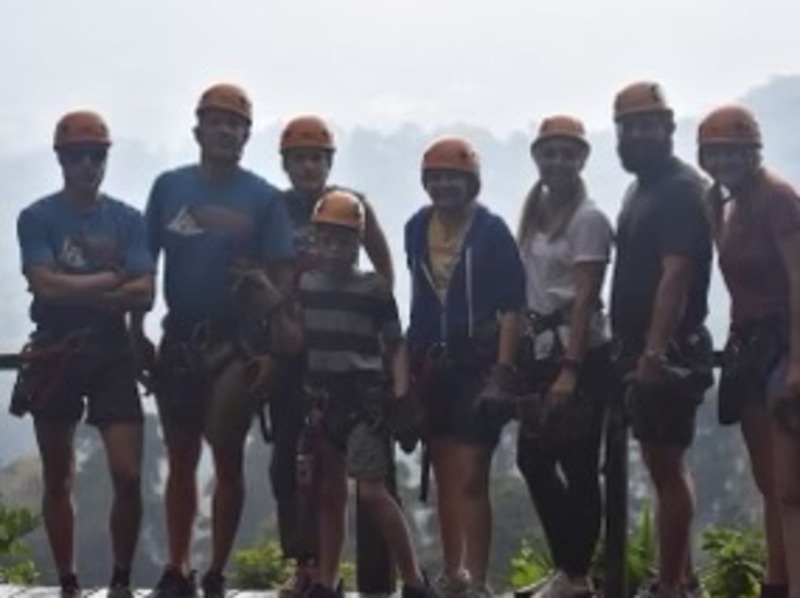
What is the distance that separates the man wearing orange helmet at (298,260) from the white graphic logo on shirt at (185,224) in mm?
513

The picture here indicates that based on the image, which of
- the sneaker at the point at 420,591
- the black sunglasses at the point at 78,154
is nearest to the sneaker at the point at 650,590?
the sneaker at the point at 420,591

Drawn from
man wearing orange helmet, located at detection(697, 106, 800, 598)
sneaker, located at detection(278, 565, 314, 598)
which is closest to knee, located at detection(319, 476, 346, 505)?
sneaker, located at detection(278, 565, 314, 598)

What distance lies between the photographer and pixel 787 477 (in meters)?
6.18

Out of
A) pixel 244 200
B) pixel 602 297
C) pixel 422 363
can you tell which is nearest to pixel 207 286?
pixel 244 200

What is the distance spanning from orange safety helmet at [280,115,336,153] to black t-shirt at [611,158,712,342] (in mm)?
1635

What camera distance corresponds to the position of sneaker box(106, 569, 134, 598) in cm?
755

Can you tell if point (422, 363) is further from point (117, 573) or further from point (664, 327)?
point (117, 573)

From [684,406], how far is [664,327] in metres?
0.45

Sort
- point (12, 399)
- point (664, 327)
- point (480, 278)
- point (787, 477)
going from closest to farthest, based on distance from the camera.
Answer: point (787, 477)
point (664, 327)
point (480, 278)
point (12, 399)

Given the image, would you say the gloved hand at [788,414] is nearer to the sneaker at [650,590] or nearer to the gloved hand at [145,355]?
the sneaker at [650,590]

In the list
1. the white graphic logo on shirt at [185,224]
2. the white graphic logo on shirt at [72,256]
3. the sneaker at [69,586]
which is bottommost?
the sneaker at [69,586]

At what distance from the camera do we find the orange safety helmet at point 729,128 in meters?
6.45

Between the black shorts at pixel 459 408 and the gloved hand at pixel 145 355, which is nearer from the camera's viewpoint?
the black shorts at pixel 459 408

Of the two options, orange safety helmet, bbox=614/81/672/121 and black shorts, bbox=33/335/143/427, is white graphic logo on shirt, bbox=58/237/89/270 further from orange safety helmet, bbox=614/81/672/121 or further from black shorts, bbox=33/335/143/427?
Answer: orange safety helmet, bbox=614/81/672/121
